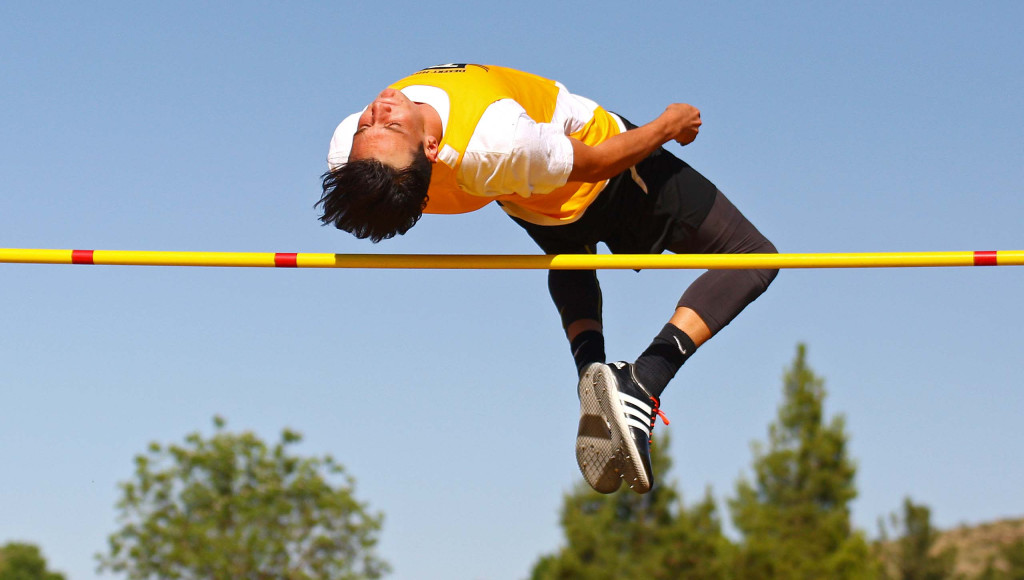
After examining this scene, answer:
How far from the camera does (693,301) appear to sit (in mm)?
4199

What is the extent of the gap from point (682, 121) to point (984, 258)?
1161 mm

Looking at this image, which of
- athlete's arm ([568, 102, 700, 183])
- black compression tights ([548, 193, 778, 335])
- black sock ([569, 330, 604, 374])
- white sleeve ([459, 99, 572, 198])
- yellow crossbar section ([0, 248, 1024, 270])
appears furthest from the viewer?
black sock ([569, 330, 604, 374])

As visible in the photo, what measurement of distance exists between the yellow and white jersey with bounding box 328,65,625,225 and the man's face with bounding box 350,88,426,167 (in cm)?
7

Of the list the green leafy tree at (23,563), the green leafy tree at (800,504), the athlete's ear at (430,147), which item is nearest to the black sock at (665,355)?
the athlete's ear at (430,147)

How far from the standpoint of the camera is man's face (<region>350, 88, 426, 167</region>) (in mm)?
3443

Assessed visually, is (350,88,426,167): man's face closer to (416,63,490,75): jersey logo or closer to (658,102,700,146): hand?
(416,63,490,75): jersey logo

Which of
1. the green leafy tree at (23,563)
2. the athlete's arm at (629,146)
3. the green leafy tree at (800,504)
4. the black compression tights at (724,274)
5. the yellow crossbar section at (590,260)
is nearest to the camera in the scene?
the athlete's arm at (629,146)

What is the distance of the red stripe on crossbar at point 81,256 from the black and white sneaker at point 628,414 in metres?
1.84

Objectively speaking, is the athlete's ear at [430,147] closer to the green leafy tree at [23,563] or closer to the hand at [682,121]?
the hand at [682,121]

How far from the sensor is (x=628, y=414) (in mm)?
3975

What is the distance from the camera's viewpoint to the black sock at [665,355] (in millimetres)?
4090

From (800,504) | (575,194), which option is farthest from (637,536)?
(575,194)

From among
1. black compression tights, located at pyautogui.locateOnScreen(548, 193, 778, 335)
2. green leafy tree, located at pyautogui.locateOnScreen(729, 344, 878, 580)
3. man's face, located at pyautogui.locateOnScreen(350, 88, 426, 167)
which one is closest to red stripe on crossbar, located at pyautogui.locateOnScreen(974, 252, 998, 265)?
black compression tights, located at pyautogui.locateOnScreen(548, 193, 778, 335)

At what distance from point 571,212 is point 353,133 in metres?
0.85
